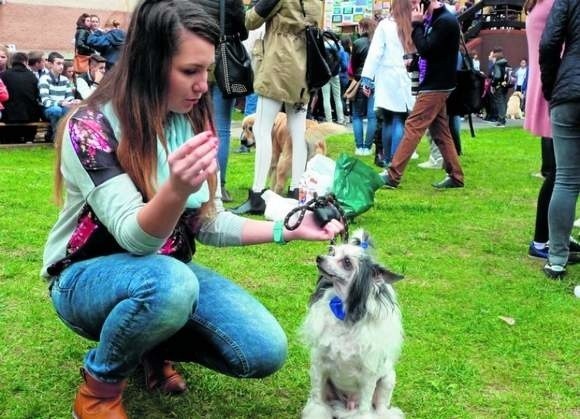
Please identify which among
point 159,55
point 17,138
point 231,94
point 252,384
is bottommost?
point 17,138

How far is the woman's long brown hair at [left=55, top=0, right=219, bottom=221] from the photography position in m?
2.14

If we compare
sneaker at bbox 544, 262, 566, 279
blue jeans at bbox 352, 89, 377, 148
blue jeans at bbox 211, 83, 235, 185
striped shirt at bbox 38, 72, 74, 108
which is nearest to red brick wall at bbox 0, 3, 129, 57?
striped shirt at bbox 38, 72, 74, 108

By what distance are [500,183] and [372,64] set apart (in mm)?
2011

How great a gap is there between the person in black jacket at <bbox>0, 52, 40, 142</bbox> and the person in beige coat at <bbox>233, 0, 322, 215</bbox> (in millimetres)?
5471

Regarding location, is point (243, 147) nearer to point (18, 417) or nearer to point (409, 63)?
point (409, 63)

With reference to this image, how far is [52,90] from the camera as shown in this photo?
9.95 meters

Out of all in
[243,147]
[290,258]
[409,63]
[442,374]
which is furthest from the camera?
[243,147]

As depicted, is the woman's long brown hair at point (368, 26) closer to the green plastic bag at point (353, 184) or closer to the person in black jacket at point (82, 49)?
the person in black jacket at point (82, 49)

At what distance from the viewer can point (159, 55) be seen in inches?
84.8

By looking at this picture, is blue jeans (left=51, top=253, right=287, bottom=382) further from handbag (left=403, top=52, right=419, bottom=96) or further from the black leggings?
handbag (left=403, top=52, right=419, bottom=96)

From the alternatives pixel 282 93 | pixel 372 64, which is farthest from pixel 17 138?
pixel 282 93

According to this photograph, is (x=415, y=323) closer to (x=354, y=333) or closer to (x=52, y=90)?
(x=354, y=333)

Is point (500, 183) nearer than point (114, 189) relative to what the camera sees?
No

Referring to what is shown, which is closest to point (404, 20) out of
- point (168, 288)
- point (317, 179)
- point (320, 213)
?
point (317, 179)
